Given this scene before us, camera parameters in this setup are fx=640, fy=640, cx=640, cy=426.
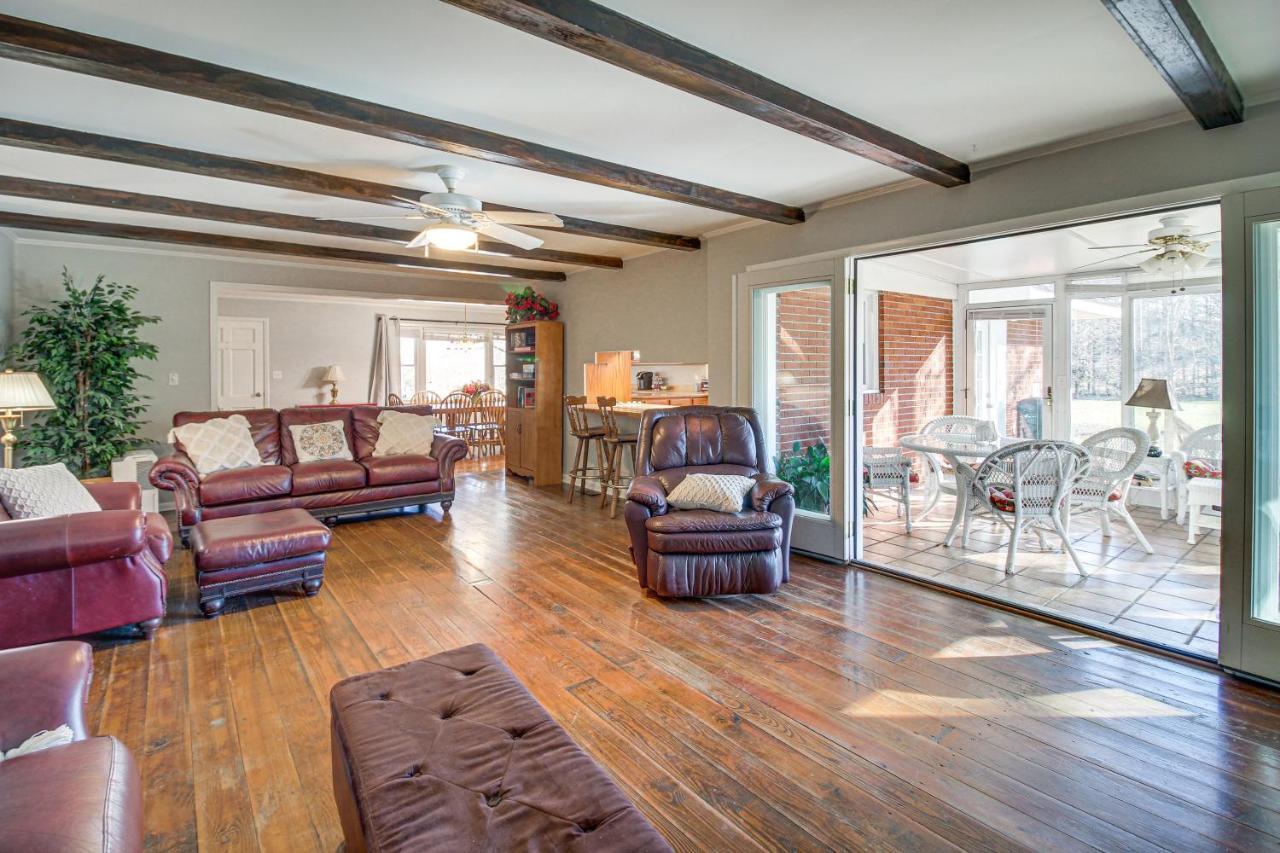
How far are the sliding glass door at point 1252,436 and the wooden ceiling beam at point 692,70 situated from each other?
1396 millimetres

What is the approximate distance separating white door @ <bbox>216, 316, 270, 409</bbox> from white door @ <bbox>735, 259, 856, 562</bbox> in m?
7.94

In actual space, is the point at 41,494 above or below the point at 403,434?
below

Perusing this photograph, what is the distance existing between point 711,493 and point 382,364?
8.66m

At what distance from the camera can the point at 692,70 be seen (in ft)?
7.47

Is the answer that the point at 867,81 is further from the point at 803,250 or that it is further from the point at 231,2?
the point at 231,2

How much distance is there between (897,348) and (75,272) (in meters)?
7.82

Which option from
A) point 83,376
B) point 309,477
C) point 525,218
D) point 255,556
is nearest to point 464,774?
point 255,556

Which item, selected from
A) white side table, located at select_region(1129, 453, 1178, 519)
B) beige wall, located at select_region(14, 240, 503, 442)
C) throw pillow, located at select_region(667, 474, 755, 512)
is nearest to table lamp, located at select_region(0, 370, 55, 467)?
beige wall, located at select_region(14, 240, 503, 442)

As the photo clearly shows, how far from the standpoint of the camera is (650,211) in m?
4.77

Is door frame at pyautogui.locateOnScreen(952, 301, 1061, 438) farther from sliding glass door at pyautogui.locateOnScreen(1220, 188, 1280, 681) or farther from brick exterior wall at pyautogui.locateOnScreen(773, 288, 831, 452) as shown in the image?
sliding glass door at pyautogui.locateOnScreen(1220, 188, 1280, 681)

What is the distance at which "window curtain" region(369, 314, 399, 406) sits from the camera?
10.9 m

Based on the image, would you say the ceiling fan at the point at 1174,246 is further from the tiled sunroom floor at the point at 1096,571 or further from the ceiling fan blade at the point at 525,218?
the ceiling fan blade at the point at 525,218

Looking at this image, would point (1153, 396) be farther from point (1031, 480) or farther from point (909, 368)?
point (909, 368)

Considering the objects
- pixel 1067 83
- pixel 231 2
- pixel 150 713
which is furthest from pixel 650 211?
pixel 150 713
